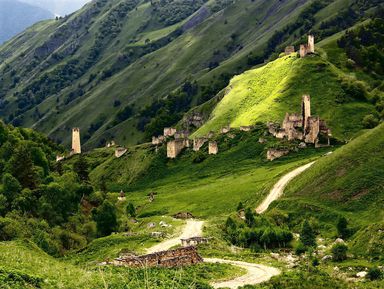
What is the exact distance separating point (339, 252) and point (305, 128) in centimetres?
7297

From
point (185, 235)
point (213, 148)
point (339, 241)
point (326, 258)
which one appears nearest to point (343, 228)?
point (339, 241)

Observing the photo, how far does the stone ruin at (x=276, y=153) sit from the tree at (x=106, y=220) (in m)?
52.4

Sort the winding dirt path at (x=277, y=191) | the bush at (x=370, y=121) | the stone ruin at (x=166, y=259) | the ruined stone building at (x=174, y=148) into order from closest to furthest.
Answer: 1. the stone ruin at (x=166, y=259)
2. the winding dirt path at (x=277, y=191)
3. the bush at (x=370, y=121)
4. the ruined stone building at (x=174, y=148)

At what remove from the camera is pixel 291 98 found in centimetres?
15788

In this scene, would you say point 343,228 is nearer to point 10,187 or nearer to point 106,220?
point 106,220

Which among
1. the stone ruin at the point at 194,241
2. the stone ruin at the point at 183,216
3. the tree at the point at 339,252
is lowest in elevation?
the stone ruin at the point at 183,216

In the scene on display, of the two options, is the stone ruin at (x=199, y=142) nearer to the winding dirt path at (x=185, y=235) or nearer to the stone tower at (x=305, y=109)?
the stone tower at (x=305, y=109)

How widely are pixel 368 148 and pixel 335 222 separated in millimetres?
17192

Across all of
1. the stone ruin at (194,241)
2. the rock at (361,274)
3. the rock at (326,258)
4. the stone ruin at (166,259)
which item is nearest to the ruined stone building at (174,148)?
the stone ruin at (194,241)

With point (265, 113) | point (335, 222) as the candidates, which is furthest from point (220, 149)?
point (335, 222)

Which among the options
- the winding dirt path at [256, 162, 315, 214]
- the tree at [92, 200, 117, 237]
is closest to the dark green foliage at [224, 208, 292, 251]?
the winding dirt path at [256, 162, 315, 214]

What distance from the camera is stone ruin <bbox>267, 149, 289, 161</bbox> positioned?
129125 mm

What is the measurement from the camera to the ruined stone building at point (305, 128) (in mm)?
130125

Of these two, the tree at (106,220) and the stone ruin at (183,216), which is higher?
the tree at (106,220)
